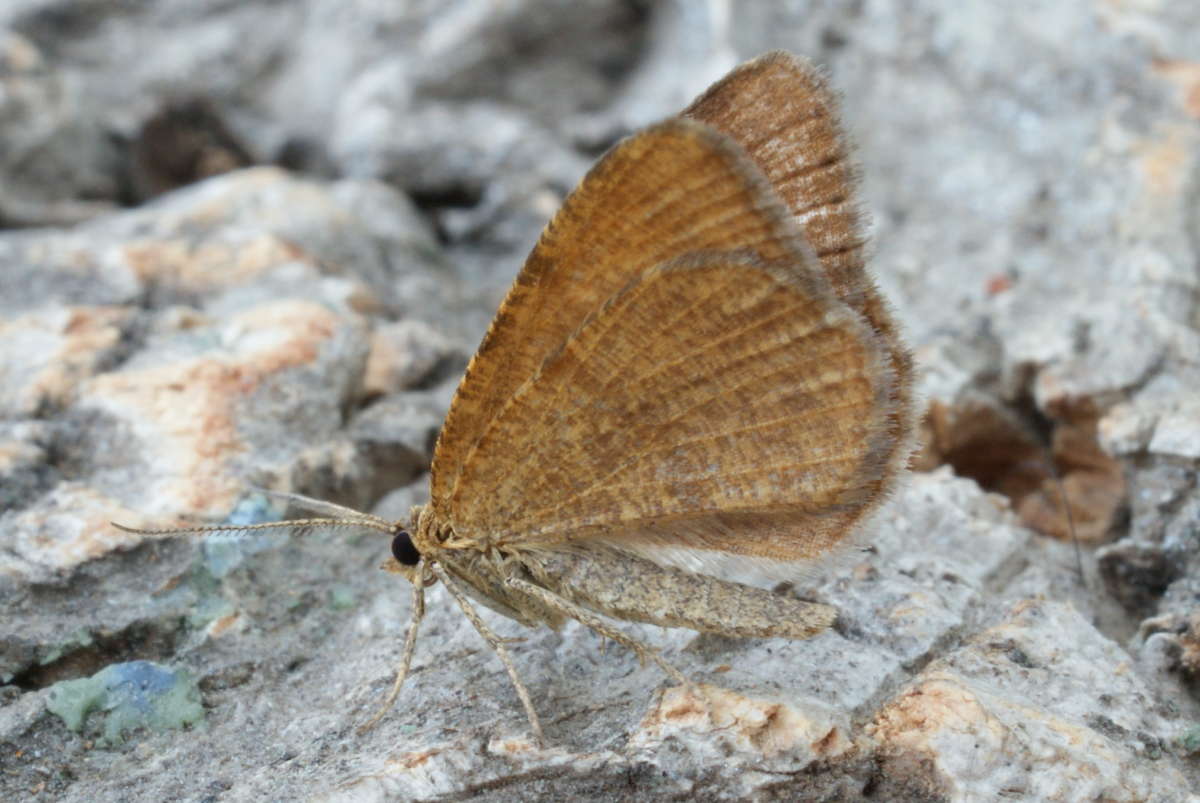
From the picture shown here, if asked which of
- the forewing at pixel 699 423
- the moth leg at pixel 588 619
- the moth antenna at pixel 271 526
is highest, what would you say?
the moth antenna at pixel 271 526

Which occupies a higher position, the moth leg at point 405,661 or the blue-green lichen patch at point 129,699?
the blue-green lichen patch at point 129,699

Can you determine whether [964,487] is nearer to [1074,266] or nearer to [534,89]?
[1074,266]

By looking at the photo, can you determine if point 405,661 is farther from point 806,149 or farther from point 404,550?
point 806,149

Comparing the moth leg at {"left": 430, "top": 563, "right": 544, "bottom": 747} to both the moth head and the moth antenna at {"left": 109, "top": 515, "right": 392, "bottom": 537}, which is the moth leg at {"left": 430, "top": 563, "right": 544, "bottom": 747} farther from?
the moth antenna at {"left": 109, "top": 515, "right": 392, "bottom": 537}

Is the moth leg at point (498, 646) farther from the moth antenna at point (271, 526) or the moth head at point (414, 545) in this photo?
the moth antenna at point (271, 526)

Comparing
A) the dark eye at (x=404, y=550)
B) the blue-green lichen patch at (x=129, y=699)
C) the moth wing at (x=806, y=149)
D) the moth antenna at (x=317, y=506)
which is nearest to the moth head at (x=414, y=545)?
the dark eye at (x=404, y=550)

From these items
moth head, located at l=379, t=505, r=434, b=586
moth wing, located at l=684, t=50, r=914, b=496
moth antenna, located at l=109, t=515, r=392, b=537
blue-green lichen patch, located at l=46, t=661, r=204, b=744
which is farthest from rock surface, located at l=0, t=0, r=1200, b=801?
moth wing, located at l=684, t=50, r=914, b=496

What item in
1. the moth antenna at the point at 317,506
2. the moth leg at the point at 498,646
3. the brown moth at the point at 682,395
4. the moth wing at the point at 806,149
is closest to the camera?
the brown moth at the point at 682,395
